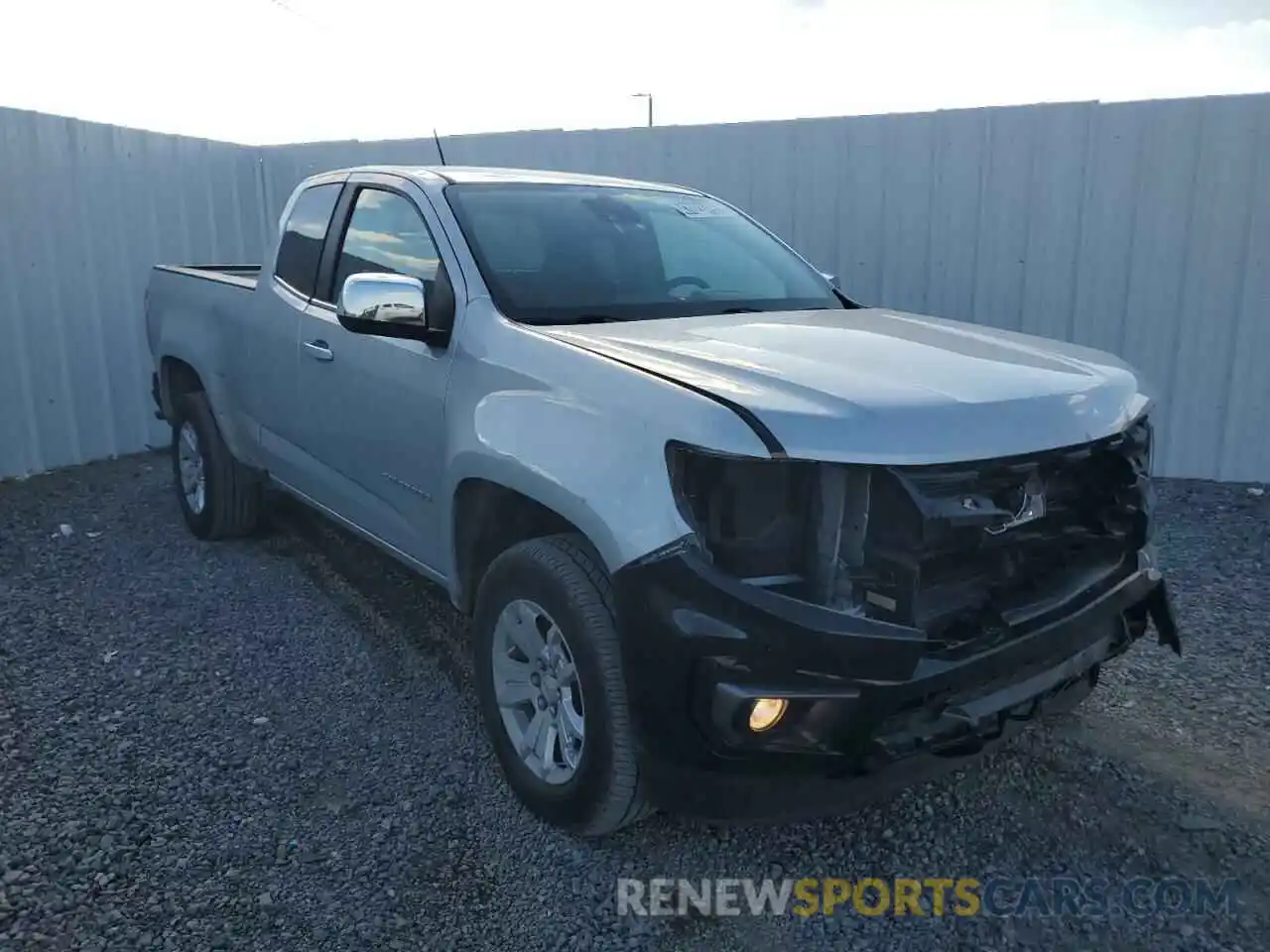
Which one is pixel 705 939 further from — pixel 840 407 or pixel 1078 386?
pixel 1078 386

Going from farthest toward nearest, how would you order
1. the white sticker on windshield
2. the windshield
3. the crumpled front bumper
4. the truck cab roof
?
1. the white sticker on windshield
2. the truck cab roof
3. the windshield
4. the crumpled front bumper

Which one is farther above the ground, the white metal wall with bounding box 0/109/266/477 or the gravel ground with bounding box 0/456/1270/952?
the white metal wall with bounding box 0/109/266/477

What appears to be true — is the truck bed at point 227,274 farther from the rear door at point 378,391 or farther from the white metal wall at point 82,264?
the white metal wall at point 82,264

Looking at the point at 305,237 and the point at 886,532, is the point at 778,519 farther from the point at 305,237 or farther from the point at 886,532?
the point at 305,237

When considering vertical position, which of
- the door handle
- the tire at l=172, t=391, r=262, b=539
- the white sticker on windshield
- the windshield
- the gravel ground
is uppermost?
the white sticker on windshield

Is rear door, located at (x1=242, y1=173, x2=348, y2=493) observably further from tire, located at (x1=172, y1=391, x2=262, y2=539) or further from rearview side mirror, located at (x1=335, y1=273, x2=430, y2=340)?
rearview side mirror, located at (x1=335, y1=273, x2=430, y2=340)

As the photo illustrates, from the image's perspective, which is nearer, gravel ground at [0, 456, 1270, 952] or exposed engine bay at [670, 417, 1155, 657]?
exposed engine bay at [670, 417, 1155, 657]

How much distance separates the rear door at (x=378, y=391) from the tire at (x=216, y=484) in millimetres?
1186

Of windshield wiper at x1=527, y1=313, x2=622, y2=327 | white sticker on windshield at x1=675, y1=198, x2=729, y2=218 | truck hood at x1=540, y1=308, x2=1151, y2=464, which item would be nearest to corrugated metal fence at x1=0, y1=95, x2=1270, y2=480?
white sticker on windshield at x1=675, y1=198, x2=729, y2=218

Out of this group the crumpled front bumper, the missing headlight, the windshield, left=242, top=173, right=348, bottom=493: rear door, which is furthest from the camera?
left=242, top=173, right=348, bottom=493: rear door

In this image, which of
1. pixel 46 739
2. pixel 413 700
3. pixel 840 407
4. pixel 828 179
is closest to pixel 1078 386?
pixel 840 407

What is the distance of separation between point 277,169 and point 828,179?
4.95 metres

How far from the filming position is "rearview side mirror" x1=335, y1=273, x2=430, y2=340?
3.15 metres

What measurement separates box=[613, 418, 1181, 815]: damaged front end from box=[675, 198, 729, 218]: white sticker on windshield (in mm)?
2089
